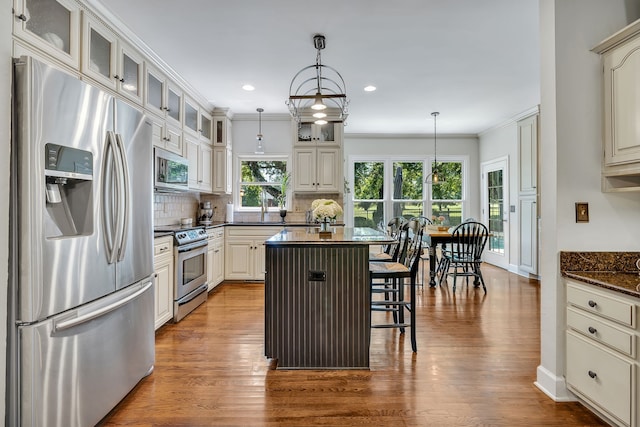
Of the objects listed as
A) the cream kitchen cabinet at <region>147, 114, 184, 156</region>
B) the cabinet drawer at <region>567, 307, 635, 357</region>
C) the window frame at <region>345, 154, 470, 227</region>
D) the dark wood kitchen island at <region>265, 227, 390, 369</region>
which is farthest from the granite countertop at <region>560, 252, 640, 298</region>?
the window frame at <region>345, 154, 470, 227</region>

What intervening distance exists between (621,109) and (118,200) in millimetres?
2821

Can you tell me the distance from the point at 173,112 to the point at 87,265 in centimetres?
279

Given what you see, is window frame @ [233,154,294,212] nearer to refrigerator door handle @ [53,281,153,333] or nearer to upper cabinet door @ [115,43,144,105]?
upper cabinet door @ [115,43,144,105]

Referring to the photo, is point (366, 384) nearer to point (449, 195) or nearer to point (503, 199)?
point (503, 199)

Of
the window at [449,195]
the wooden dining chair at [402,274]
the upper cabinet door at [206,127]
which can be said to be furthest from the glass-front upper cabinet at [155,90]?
the window at [449,195]

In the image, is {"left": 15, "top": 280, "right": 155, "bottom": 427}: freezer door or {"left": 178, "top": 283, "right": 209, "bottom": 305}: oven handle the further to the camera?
{"left": 178, "top": 283, "right": 209, "bottom": 305}: oven handle

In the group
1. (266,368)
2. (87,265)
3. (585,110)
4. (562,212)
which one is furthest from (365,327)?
(585,110)

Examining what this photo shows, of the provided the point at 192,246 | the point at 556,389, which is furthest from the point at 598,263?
the point at 192,246

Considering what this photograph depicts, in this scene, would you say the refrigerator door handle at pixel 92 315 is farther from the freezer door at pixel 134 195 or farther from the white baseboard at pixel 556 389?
the white baseboard at pixel 556 389

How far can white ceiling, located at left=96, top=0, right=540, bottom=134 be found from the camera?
267 centimetres

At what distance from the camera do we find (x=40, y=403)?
1.49 metres

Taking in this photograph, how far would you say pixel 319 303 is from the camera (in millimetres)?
2447

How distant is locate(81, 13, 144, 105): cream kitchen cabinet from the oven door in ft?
4.89

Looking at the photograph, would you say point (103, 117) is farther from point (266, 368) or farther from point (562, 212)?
point (562, 212)
